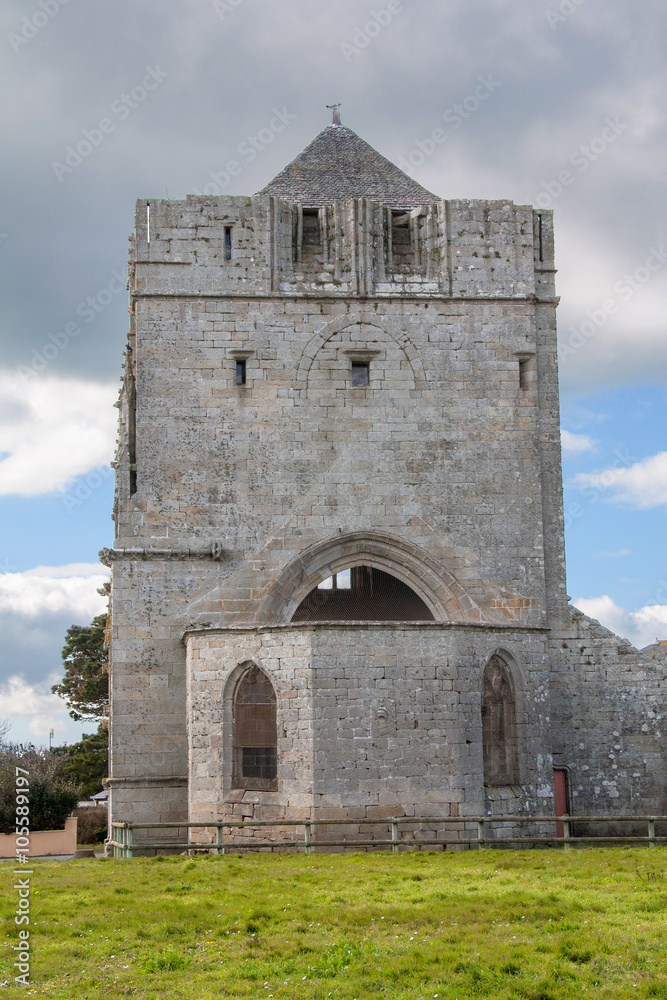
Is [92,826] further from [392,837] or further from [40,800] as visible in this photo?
[392,837]

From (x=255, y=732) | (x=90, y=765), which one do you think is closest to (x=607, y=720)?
(x=255, y=732)

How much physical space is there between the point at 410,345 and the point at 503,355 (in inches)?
70.4

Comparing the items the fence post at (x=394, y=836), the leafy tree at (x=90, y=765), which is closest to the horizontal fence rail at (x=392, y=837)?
the fence post at (x=394, y=836)

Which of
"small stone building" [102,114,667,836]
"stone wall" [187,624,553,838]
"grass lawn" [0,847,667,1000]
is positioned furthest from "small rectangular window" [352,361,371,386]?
"grass lawn" [0,847,667,1000]

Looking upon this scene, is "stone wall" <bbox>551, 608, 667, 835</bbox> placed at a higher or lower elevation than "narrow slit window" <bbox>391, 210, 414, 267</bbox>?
lower

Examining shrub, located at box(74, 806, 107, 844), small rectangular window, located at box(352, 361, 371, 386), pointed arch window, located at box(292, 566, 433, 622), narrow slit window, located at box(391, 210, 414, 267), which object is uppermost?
narrow slit window, located at box(391, 210, 414, 267)

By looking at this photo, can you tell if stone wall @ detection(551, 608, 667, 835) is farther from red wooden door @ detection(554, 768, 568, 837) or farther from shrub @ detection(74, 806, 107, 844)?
shrub @ detection(74, 806, 107, 844)

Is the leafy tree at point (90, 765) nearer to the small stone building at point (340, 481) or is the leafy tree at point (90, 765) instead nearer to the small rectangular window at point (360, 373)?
the small stone building at point (340, 481)

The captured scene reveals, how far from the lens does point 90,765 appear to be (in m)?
33.2

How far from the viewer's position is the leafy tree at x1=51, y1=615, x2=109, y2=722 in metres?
34.9

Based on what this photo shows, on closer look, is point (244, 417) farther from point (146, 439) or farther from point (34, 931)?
point (34, 931)

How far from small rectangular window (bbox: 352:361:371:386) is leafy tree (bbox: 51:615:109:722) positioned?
17238 mm

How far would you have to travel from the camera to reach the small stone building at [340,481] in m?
18.2

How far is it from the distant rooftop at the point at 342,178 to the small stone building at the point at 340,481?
0.41 feet
